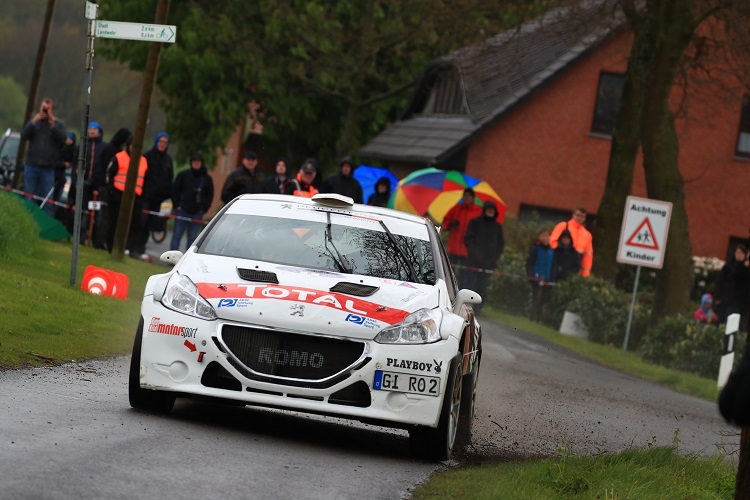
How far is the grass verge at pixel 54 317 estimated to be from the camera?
1260 centimetres

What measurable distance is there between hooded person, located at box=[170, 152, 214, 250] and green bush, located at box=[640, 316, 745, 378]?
24.5 feet

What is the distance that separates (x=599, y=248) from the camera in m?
30.6

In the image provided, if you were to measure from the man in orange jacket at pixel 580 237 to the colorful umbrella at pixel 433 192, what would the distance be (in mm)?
1623

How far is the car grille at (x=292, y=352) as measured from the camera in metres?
9.38

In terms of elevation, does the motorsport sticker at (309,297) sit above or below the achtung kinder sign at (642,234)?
below

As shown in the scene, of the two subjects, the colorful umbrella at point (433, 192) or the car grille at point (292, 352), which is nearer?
the car grille at point (292, 352)

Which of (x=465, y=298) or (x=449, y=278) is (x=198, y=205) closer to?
(x=449, y=278)

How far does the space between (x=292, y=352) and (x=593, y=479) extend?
6.17 feet

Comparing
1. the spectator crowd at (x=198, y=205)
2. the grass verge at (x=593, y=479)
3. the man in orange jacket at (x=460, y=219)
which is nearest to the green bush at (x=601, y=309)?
the spectator crowd at (x=198, y=205)

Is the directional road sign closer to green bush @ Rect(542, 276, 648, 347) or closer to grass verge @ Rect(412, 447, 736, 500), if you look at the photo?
grass verge @ Rect(412, 447, 736, 500)

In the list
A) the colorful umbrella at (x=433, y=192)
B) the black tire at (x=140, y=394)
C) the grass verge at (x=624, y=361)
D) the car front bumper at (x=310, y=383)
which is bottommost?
the grass verge at (x=624, y=361)

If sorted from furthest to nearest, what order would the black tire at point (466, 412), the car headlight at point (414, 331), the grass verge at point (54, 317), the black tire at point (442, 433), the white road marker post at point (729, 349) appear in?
the white road marker post at point (729, 349), the grass verge at point (54, 317), the black tire at point (466, 412), the black tire at point (442, 433), the car headlight at point (414, 331)

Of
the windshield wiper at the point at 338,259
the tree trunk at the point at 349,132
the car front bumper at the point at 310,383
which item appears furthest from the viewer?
the tree trunk at the point at 349,132

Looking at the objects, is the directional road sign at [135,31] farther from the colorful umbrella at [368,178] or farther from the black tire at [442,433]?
the colorful umbrella at [368,178]
